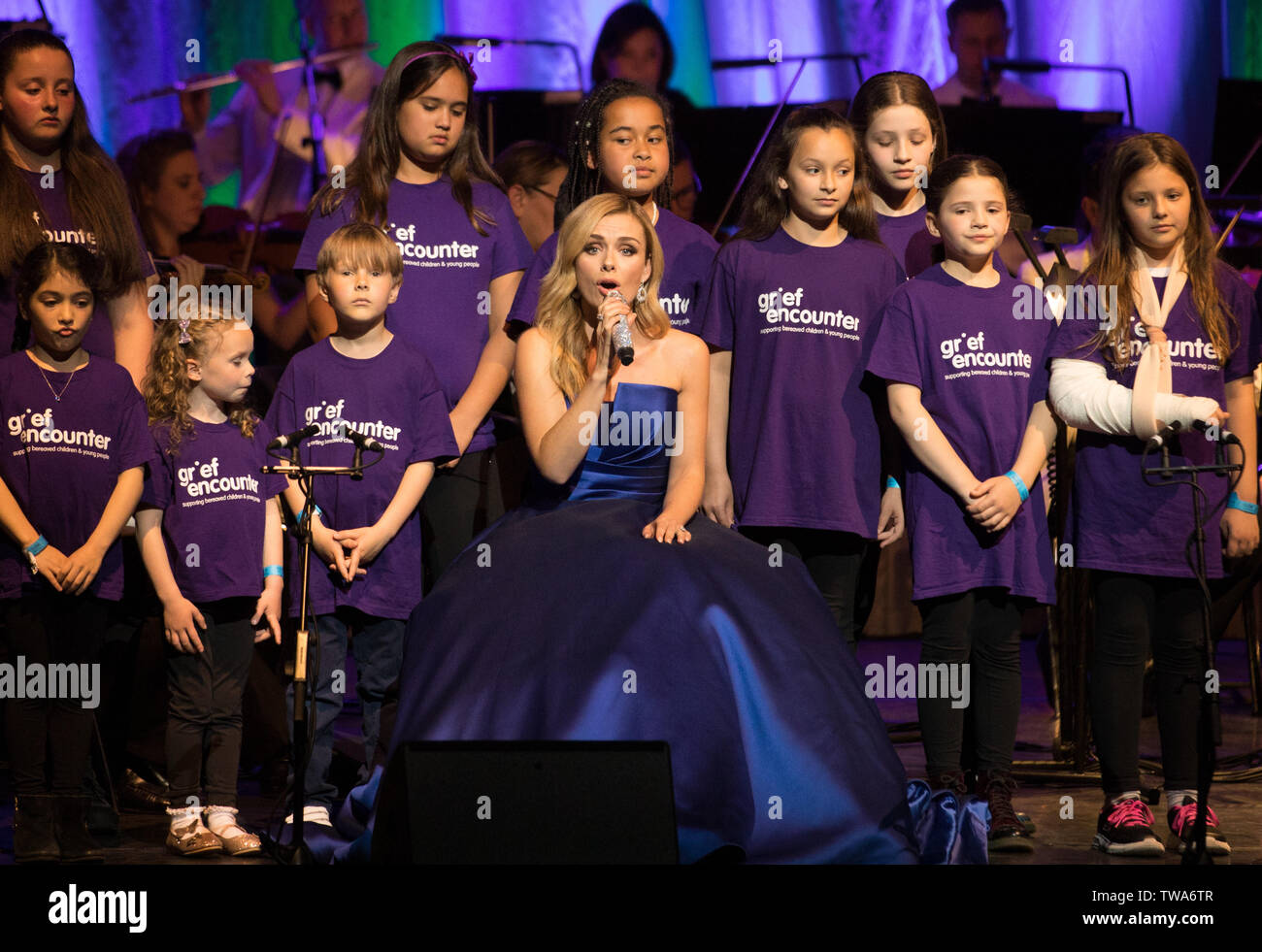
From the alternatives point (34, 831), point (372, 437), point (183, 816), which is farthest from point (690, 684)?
point (34, 831)

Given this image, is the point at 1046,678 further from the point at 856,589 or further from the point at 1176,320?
the point at 1176,320

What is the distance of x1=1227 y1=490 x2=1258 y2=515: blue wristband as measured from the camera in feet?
12.6

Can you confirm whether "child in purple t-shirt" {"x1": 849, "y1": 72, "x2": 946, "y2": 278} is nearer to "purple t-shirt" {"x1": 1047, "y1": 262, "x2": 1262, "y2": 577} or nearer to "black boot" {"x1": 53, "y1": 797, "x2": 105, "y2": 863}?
"purple t-shirt" {"x1": 1047, "y1": 262, "x2": 1262, "y2": 577}

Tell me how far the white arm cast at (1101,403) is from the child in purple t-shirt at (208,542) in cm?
208

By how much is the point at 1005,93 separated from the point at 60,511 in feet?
15.5

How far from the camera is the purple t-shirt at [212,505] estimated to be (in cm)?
393

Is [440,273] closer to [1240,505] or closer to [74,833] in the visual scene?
[74,833]

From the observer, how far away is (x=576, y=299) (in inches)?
152

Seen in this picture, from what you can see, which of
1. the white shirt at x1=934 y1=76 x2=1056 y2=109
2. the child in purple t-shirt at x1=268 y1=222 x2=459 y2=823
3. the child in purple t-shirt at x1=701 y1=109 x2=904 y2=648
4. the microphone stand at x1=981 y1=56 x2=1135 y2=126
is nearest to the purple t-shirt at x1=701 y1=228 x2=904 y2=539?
the child in purple t-shirt at x1=701 y1=109 x2=904 y2=648

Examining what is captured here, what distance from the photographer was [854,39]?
7105 millimetres

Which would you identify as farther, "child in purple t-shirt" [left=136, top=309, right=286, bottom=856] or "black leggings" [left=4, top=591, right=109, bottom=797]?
"child in purple t-shirt" [left=136, top=309, right=286, bottom=856]

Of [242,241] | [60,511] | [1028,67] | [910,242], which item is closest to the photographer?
[60,511]

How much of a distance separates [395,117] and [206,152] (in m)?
2.83

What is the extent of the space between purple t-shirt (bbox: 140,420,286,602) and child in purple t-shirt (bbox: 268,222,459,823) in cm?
12
